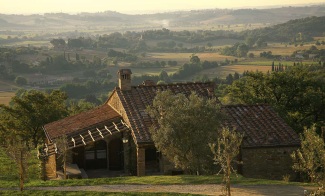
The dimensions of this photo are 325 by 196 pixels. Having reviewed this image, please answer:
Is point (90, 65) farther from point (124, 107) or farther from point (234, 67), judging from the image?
point (124, 107)

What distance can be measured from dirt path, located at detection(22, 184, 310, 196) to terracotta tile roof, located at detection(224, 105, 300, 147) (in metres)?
6.89

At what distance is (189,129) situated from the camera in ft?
70.2

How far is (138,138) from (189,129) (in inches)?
244

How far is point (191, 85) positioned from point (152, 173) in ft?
26.3

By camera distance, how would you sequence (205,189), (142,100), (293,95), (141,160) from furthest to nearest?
(293,95), (142,100), (141,160), (205,189)

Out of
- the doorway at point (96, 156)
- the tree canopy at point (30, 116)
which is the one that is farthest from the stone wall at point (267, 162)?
the tree canopy at point (30, 116)

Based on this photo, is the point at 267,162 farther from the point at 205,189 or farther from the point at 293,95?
the point at 293,95

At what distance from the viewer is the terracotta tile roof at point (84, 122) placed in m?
31.0

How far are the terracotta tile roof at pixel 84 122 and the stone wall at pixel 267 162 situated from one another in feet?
28.6

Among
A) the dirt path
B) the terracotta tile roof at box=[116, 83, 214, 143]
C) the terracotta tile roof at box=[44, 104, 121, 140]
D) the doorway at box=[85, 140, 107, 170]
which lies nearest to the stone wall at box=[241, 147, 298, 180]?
the terracotta tile roof at box=[116, 83, 214, 143]

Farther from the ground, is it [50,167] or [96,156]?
[96,156]

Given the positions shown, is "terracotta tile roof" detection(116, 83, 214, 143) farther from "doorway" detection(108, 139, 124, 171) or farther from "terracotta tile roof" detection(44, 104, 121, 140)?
"doorway" detection(108, 139, 124, 171)

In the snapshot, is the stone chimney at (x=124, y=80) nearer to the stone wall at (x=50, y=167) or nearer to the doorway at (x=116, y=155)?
the doorway at (x=116, y=155)

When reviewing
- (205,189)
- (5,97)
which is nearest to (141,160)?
(205,189)
